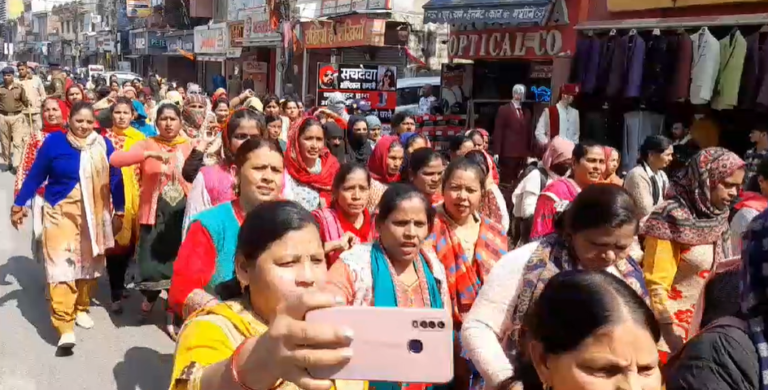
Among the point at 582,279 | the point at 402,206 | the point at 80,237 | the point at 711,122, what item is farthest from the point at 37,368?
the point at 711,122

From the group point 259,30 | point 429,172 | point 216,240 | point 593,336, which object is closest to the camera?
point 593,336

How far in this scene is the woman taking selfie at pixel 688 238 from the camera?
3512 mm

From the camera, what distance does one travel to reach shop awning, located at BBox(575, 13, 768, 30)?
804cm

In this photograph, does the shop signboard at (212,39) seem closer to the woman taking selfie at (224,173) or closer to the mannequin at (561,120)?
the mannequin at (561,120)

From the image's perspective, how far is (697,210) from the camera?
3613 millimetres

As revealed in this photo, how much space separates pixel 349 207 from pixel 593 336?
2.65 metres

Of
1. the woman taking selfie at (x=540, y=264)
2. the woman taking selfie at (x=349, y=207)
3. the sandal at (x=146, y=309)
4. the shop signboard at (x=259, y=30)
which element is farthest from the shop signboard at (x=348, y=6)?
the woman taking selfie at (x=540, y=264)

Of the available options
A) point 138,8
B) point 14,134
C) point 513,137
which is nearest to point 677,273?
point 513,137

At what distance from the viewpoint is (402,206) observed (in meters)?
3.28

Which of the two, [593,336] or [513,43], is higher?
[513,43]

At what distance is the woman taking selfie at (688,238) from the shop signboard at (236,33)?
2175 cm

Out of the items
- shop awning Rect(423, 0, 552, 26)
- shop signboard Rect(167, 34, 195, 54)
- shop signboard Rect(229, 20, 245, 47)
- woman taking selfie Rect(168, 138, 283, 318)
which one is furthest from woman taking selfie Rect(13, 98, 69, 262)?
shop signboard Rect(167, 34, 195, 54)

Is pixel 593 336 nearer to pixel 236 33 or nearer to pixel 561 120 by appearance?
pixel 561 120

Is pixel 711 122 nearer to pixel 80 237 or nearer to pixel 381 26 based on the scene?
pixel 80 237
